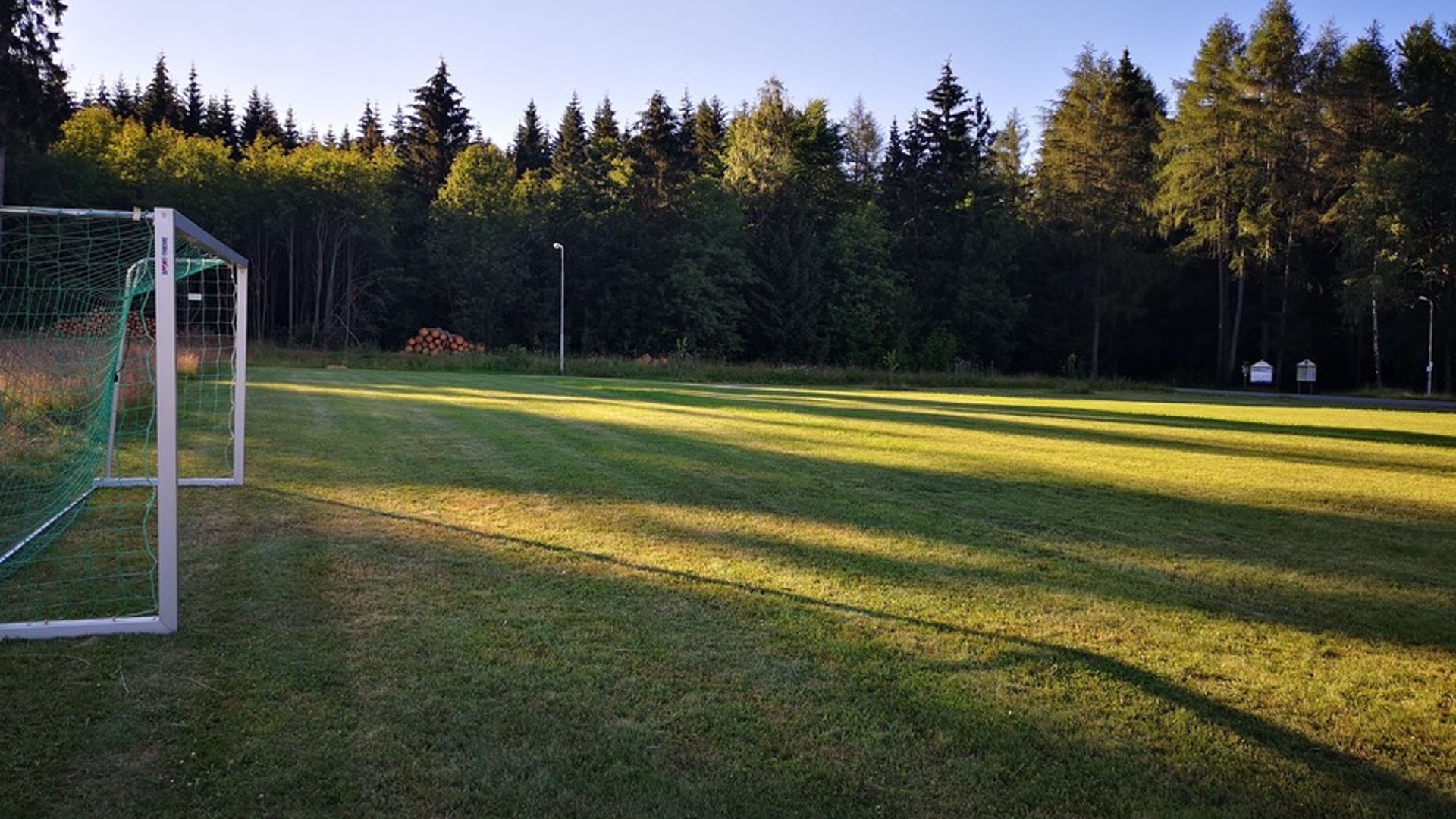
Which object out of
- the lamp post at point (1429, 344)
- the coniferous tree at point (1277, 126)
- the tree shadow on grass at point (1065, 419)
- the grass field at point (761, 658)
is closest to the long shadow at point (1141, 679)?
the grass field at point (761, 658)

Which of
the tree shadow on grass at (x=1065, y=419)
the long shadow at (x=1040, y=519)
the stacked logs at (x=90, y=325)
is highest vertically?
the stacked logs at (x=90, y=325)

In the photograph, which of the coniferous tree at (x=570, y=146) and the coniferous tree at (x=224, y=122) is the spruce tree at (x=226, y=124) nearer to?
the coniferous tree at (x=224, y=122)

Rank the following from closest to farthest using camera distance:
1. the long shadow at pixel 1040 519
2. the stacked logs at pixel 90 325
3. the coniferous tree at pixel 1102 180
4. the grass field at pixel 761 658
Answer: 1. the grass field at pixel 761 658
2. the long shadow at pixel 1040 519
3. the stacked logs at pixel 90 325
4. the coniferous tree at pixel 1102 180

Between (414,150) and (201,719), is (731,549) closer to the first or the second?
(201,719)

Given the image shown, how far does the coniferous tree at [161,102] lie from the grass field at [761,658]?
6879cm

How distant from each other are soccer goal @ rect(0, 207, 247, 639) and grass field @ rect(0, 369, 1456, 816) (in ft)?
1.27

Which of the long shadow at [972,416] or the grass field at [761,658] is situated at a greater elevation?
the long shadow at [972,416]

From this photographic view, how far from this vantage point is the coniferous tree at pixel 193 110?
65500 millimetres

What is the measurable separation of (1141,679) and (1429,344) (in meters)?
48.5

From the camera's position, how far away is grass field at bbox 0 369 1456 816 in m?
3.04

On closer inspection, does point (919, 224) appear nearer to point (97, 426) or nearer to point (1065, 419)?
point (1065, 419)

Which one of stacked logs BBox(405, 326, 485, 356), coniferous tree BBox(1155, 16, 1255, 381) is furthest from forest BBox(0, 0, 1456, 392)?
stacked logs BBox(405, 326, 485, 356)

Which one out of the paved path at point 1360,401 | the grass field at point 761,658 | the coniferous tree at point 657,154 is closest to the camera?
the grass field at point 761,658

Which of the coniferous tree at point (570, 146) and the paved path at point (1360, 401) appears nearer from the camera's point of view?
the paved path at point (1360, 401)
